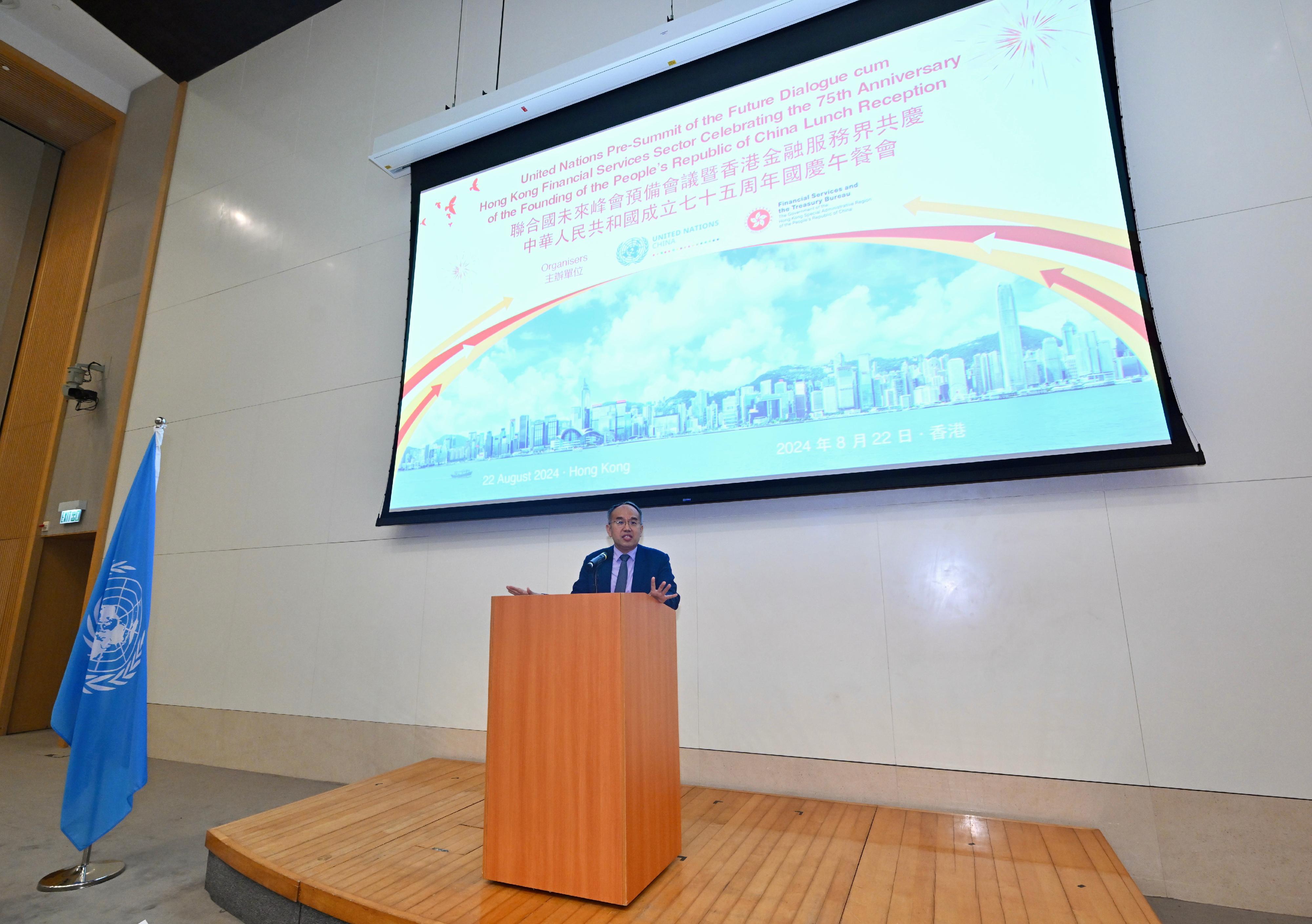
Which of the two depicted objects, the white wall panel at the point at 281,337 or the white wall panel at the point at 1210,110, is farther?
the white wall panel at the point at 281,337

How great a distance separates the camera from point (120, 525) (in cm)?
267

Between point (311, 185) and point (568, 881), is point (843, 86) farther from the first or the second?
point (311, 185)

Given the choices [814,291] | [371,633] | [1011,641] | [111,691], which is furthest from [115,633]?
[1011,641]

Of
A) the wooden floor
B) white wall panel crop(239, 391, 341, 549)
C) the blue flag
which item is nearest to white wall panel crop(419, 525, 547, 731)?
the wooden floor

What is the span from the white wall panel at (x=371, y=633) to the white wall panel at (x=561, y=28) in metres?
2.97

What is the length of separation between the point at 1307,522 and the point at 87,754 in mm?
4321

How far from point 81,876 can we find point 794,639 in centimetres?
274

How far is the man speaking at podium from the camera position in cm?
249

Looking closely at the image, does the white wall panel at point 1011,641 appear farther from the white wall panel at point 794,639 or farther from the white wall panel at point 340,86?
the white wall panel at point 340,86

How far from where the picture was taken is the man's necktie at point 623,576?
2.53m

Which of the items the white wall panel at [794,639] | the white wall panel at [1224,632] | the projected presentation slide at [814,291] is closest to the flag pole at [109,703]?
the projected presentation slide at [814,291]

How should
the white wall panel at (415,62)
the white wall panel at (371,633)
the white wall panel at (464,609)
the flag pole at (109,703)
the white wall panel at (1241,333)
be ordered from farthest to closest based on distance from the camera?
the white wall panel at (415,62), the white wall panel at (371,633), the white wall panel at (464,609), the flag pole at (109,703), the white wall panel at (1241,333)

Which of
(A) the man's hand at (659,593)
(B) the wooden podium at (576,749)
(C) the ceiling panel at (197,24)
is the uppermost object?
(C) the ceiling panel at (197,24)

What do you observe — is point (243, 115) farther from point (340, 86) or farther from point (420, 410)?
point (420, 410)
